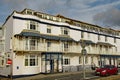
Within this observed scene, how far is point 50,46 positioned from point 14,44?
8.32 meters

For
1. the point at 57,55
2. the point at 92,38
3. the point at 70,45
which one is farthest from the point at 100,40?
the point at 57,55

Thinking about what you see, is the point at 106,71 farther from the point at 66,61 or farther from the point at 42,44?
the point at 42,44

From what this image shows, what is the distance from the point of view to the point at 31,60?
3531cm

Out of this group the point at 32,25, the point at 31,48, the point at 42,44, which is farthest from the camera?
the point at 42,44

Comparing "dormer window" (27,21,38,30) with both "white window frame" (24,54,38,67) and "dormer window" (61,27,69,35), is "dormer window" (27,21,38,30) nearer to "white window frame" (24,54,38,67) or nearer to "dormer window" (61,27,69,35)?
"white window frame" (24,54,38,67)

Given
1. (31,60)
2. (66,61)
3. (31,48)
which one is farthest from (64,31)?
(31,60)

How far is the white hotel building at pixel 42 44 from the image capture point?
34.0 m

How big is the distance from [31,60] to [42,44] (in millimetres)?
3956

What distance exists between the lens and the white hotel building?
34031 millimetres

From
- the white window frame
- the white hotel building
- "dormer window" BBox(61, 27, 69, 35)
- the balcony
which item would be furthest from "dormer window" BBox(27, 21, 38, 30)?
"dormer window" BBox(61, 27, 69, 35)

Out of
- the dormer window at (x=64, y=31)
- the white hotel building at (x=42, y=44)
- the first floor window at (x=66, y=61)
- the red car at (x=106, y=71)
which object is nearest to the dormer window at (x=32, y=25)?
the white hotel building at (x=42, y=44)

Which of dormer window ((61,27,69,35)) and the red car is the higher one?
dormer window ((61,27,69,35))

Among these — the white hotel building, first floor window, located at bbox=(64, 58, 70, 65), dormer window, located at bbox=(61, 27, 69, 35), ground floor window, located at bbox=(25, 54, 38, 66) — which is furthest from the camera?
first floor window, located at bbox=(64, 58, 70, 65)

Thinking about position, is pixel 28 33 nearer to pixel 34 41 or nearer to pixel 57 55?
pixel 34 41
